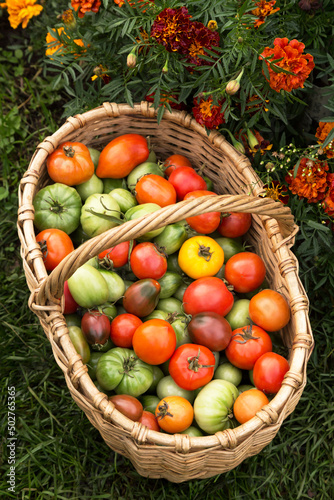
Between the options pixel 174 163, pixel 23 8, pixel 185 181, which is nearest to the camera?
pixel 185 181

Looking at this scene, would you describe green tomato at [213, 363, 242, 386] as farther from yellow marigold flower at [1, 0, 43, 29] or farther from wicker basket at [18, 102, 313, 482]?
yellow marigold flower at [1, 0, 43, 29]

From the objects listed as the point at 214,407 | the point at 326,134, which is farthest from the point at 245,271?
the point at 326,134

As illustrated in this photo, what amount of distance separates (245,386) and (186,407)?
10.3 inches

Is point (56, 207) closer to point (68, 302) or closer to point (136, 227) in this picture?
point (68, 302)

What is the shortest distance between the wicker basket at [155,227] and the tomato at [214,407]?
0.10 metres

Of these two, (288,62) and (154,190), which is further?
(154,190)

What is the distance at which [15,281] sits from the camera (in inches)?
87.4

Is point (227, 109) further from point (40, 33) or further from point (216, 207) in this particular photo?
point (40, 33)

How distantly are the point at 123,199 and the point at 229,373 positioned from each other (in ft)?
2.54

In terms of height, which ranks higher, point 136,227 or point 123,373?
point 136,227

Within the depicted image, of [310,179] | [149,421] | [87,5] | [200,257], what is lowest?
[149,421]

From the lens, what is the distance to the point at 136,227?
131 cm

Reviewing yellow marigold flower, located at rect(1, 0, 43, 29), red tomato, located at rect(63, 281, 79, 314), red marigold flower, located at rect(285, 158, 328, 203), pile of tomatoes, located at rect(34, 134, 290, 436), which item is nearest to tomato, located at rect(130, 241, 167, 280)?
pile of tomatoes, located at rect(34, 134, 290, 436)

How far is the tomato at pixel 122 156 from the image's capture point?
1854mm
